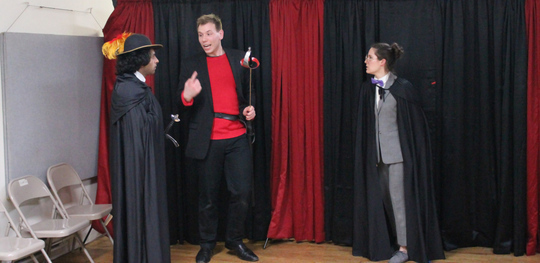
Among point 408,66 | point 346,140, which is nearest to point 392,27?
point 408,66

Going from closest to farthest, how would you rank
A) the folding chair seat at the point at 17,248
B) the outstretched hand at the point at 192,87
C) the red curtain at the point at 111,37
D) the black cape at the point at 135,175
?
the folding chair seat at the point at 17,248, the black cape at the point at 135,175, the outstretched hand at the point at 192,87, the red curtain at the point at 111,37

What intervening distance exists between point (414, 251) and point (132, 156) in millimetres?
2026

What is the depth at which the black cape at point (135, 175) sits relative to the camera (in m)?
3.29

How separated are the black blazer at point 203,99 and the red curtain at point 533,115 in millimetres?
2019

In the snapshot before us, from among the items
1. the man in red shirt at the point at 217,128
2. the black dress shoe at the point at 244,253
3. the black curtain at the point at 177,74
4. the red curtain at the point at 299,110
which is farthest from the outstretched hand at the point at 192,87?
the black dress shoe at the point at 244,253

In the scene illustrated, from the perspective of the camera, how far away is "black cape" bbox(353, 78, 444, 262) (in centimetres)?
370

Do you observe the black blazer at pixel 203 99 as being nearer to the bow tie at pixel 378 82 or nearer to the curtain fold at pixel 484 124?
the bow tie at pixel 378 82

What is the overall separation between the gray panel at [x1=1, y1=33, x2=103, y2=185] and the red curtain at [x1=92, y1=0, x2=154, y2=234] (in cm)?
7

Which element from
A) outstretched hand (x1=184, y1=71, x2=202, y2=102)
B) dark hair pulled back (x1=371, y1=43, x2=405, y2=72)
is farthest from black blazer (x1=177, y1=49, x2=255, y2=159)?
dark hair pulled back (x1=371, y1=43, x2=405, y2=72)

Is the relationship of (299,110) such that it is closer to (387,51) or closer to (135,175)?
(387,51)

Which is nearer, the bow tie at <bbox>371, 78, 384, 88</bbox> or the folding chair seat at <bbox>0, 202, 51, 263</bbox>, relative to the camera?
the folding chair seat at <bbox>0, 202, 51, 263</bbox>

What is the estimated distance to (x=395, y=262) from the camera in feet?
12.3

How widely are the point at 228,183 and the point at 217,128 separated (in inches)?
16.5

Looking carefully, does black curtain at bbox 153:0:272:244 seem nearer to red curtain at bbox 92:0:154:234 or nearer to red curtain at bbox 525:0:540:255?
red curtain at bbox 92:0:154:234
